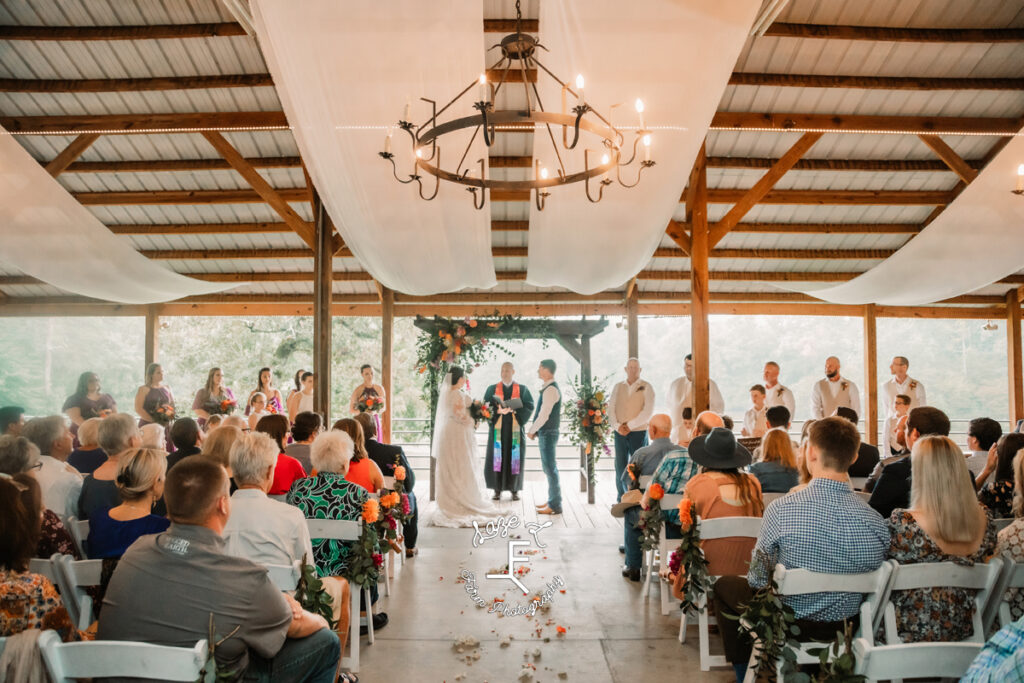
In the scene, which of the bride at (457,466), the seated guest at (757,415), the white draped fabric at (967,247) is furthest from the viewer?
the seated guest at (757,415)

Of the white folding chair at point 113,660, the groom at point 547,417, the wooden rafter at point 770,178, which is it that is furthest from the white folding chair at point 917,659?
the groom at point 547,417

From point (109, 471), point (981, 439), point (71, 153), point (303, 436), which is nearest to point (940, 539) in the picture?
point (981, 439)

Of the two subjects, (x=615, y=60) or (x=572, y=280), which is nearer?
(x=615, y=60)

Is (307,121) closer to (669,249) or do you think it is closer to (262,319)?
(669,249)

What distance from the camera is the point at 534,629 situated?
3938 millimetres

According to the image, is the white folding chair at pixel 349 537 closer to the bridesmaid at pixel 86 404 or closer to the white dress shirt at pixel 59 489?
the white dress shirt at pixel 59 489

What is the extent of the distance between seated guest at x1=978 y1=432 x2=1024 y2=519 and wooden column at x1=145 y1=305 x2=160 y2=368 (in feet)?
36.2

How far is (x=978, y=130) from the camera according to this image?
21.1 feet

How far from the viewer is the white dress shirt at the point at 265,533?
273 centimetres

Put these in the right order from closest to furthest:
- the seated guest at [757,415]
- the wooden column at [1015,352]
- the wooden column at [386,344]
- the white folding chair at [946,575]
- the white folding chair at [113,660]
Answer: the white folding chair at [113,660] → the white folding chair at [946,575] → the seated guest at [757,415] → the wooden column at [386,344] → the wooden column at [1015,352]

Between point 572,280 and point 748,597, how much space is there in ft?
15.3

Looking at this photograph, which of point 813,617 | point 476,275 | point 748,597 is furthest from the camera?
point 476,275

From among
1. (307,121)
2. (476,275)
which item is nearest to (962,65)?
(476,275)

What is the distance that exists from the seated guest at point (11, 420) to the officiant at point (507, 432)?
432 cm
